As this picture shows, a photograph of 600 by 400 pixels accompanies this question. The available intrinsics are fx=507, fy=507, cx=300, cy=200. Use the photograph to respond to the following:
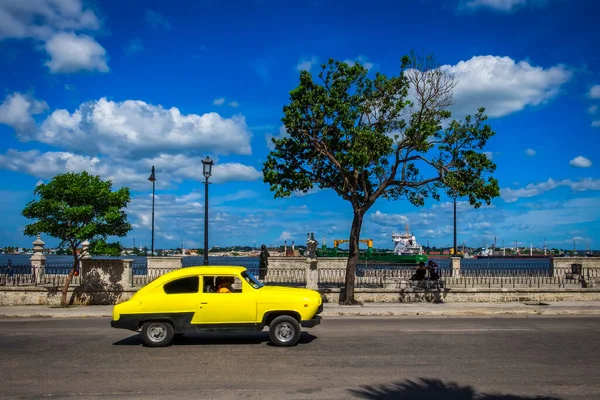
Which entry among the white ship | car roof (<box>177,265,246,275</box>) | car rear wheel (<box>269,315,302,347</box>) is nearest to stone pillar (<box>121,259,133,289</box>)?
car roof (<box>177,265,246,275</box>)

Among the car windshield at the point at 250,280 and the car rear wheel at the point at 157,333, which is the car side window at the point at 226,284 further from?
the car rear wheel at the point at 157,333

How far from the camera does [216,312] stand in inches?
454

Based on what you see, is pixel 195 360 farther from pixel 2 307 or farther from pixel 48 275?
pixel 48 275

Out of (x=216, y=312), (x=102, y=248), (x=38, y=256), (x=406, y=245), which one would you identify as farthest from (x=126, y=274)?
(x=406, y=245)

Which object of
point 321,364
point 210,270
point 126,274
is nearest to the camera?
point 321,364

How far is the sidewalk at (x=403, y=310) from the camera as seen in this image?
17984 millimetres

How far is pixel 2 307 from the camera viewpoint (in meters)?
20.0

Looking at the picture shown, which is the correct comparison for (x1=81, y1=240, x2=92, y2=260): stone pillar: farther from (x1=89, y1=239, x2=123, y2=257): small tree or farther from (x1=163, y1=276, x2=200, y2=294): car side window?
(x1=163, y1=276, x2=200, y2=294): car side window

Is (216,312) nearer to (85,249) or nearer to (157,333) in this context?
(157,333)

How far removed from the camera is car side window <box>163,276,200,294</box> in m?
11.7

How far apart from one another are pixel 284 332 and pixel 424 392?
4567mm

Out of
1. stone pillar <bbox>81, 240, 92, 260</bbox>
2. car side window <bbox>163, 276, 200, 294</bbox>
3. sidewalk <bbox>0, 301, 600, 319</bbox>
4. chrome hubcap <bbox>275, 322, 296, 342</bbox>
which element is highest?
stone pillar <bbox>81, 240, 92, 260</bbox>

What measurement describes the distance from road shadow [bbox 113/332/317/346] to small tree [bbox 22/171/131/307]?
6887 mm

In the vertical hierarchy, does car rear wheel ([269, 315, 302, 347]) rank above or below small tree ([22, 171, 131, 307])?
below
